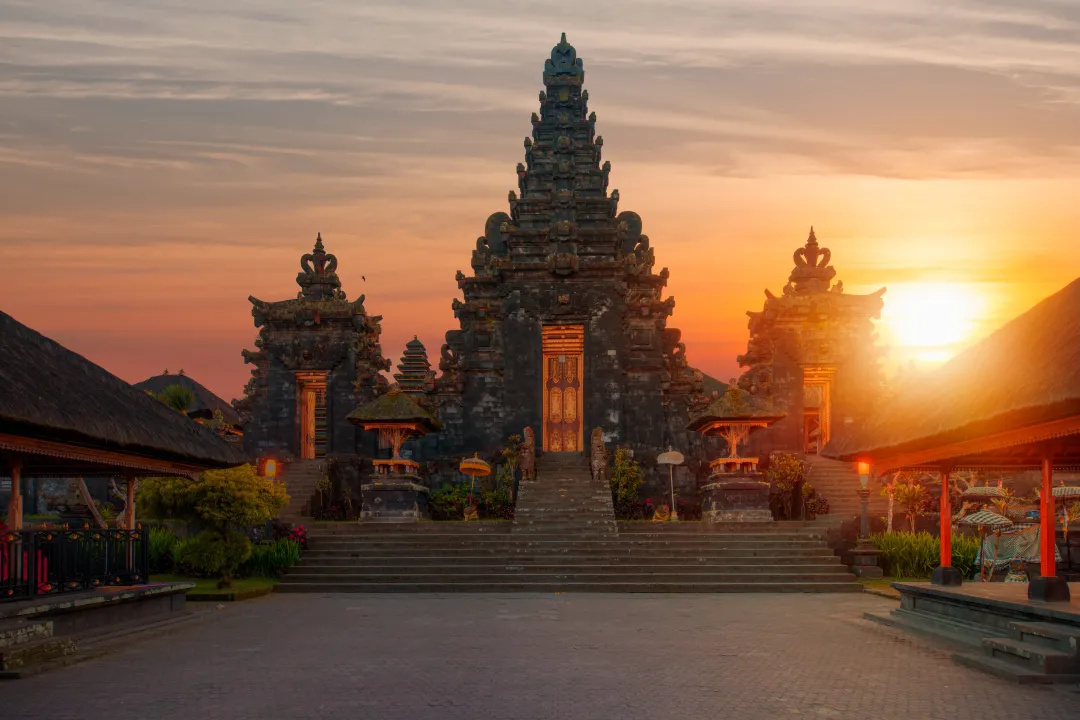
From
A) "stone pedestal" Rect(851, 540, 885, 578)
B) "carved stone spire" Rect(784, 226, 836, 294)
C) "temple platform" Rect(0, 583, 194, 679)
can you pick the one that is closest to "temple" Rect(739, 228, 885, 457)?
"carved stone spire" Rect(784, 226, 836, 294)

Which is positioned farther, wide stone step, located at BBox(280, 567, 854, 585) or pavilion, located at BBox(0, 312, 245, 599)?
wide stone step, located at BBox(280, 567, 854, 585)

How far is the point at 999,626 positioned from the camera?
589 inches

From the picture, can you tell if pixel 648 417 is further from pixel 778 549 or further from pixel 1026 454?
pixel 1026 454

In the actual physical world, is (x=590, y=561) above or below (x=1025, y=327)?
below

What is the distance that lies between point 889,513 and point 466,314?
1338 centimetres

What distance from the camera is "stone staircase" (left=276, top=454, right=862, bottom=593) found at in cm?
2383

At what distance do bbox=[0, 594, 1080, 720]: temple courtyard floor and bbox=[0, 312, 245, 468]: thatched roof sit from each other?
2674mm

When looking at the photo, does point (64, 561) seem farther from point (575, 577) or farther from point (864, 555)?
point (864, 555)

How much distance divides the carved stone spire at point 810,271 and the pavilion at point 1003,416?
18.2 m

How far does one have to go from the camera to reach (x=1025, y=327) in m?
15.2

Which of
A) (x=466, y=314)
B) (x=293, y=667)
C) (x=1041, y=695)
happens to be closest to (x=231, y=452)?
(x=293, y=667)

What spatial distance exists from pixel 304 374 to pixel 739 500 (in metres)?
15.0

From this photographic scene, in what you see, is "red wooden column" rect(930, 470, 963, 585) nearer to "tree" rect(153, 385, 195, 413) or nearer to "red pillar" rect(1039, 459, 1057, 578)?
"red pillar" rect(1039, 459, 1057, 578)

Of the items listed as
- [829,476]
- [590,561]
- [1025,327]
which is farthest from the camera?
[829,476]
